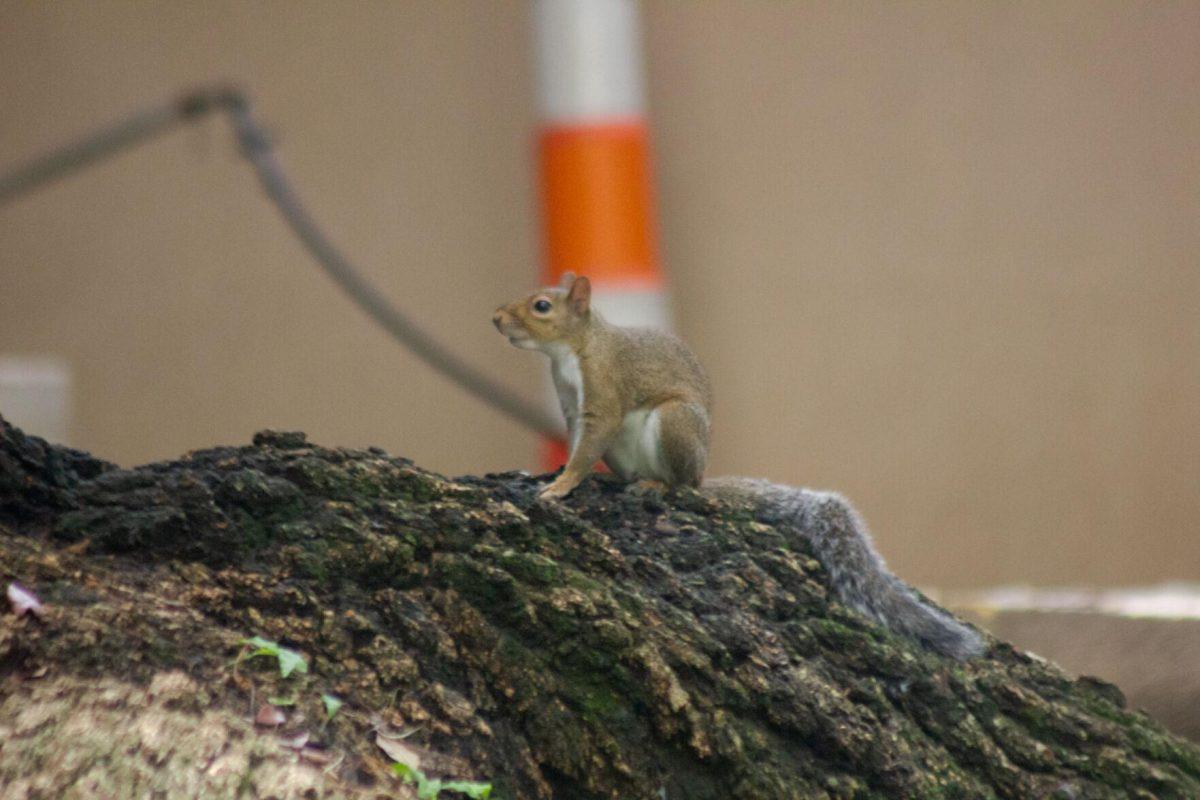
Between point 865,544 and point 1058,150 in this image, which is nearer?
point 865,544

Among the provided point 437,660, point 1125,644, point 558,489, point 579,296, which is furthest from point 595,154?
point 437,660

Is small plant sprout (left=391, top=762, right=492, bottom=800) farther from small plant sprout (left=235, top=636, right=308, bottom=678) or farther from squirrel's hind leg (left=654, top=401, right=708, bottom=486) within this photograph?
squirrel's hind leg (left=654, top=401, right=708, bottom=486)

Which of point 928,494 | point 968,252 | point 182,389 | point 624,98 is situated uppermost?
point 968,252

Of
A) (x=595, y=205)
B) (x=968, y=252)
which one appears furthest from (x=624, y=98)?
(x=968, y=252)

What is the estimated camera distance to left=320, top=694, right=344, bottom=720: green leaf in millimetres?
1960

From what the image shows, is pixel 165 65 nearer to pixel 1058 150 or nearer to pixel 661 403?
pixel 1058 150

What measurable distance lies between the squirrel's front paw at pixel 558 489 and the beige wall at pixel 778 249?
3.57m

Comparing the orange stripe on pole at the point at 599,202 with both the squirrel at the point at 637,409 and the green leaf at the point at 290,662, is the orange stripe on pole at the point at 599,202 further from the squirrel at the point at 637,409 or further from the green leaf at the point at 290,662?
the green leaf at the point at 290,662

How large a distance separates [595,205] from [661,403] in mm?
2752

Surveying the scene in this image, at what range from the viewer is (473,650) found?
82.4 inches

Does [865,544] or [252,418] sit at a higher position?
[252,418]

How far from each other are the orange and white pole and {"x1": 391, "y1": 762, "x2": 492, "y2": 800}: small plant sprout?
3614 mm

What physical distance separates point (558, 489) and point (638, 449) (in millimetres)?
333

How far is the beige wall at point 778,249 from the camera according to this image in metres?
6.16
